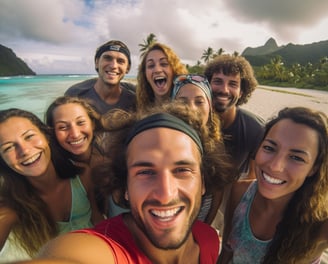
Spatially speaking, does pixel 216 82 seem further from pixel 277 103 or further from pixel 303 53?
pixel 303 53

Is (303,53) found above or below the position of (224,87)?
above

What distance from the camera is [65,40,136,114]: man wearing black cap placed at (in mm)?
4957

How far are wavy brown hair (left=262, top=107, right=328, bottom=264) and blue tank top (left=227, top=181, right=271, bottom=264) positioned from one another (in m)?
0.10

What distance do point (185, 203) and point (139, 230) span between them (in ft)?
1.38

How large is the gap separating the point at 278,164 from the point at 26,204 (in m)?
2.60

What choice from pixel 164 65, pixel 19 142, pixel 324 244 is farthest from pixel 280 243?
pixel 164 65

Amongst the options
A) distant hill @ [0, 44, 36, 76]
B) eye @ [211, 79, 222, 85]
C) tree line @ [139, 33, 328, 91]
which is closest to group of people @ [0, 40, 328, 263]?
eye @ [211, 79, 222, 85]

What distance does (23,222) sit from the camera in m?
2.52

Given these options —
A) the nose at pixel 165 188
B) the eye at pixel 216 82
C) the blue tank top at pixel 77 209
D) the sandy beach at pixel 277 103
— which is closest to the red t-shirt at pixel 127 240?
the nose at pixel 165 188

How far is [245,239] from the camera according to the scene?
2.45 m

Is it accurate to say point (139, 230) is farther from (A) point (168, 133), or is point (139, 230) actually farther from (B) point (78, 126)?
(B) point (78, 126)

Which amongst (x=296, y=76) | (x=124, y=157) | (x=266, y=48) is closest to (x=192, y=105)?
(x=124, y=157)

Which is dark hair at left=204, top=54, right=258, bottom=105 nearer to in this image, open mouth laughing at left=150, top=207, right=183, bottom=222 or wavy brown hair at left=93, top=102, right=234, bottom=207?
wavy brown hair at left=93, top=102, right=234, bottom=207

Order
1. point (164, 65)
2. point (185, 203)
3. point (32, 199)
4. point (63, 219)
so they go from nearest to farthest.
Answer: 1. point (185, 203)
2. point (32, 199)
3. point (63, 219)
4. point (164, 65)
